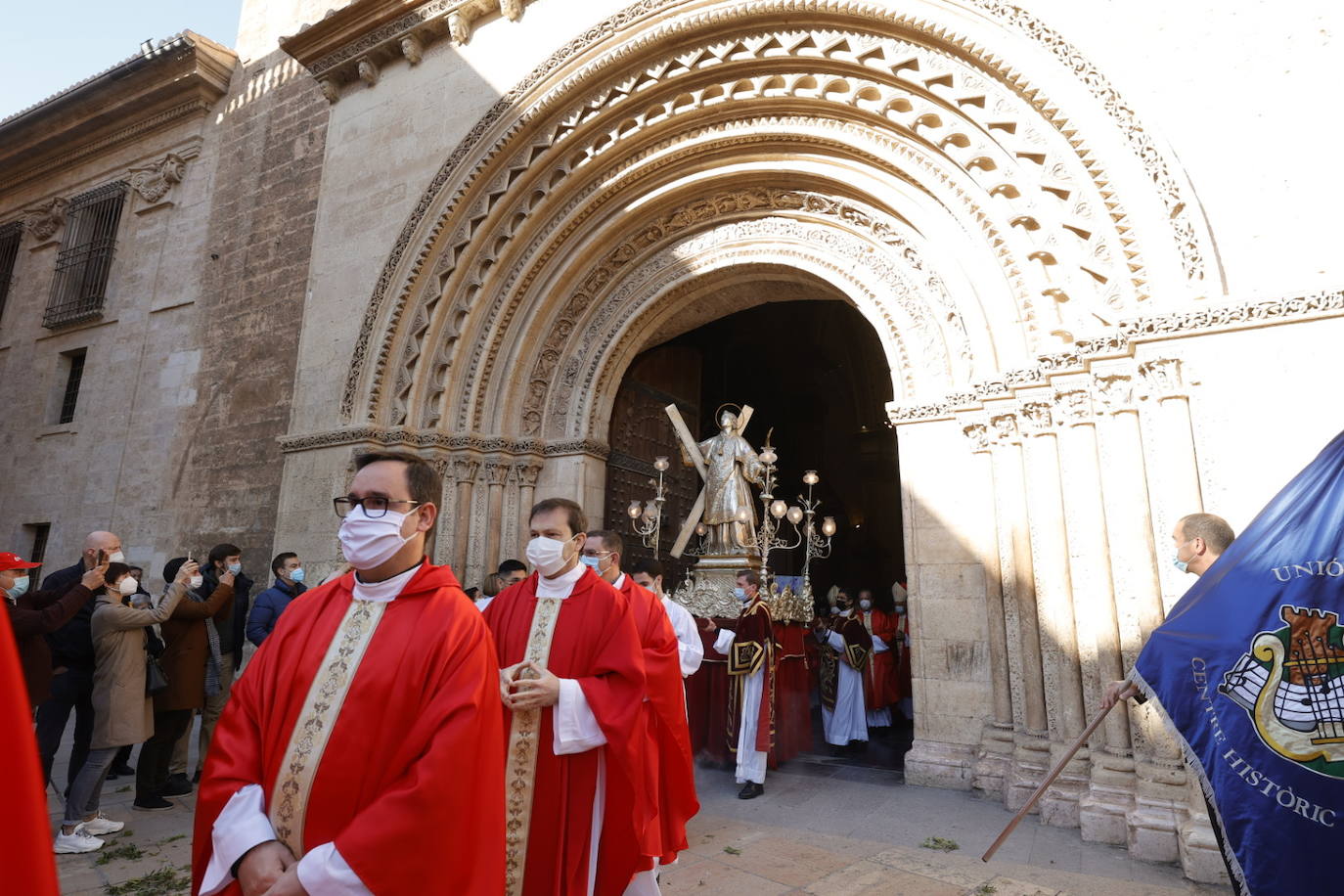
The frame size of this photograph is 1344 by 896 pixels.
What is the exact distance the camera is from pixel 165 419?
10203 millimetres

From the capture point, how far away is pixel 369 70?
9.42 meters

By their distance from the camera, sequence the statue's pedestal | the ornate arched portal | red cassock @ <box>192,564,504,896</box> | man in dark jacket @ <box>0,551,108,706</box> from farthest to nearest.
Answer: the statue's pedestal, the ornate arched portal, man in dark jacket @ <box>0,551,108,706</box>, red cassock @ <box>192,564,504,896</box>

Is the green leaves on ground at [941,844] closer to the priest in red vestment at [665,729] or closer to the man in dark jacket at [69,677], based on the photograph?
the priest in red vestment at [665,729]

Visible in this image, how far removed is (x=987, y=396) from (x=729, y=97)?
397 centimetres

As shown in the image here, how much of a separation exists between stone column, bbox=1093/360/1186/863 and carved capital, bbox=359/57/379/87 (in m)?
8.99

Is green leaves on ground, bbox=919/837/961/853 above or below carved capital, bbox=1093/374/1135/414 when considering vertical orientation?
below

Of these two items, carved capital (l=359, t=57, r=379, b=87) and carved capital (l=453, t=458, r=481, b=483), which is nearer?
carved capital (l=453, t=458, r=481, b=483)

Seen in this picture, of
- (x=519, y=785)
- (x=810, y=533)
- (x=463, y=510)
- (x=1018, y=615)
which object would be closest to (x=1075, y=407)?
(x=1018, y=615)

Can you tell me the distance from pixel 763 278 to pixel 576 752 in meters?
6.54

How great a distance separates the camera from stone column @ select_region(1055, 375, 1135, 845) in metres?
4.38

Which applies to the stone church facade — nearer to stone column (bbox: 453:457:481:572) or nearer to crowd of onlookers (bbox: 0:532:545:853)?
stone column (bbox: 453:457:481:572)

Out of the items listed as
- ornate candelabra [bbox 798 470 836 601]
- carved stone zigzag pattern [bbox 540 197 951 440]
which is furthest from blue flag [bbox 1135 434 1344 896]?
ornate candelabra [bbox 798 470 836 601]

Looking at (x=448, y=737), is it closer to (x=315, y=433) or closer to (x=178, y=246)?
(x=315, y=433)

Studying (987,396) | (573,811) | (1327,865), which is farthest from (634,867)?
(987,396)
